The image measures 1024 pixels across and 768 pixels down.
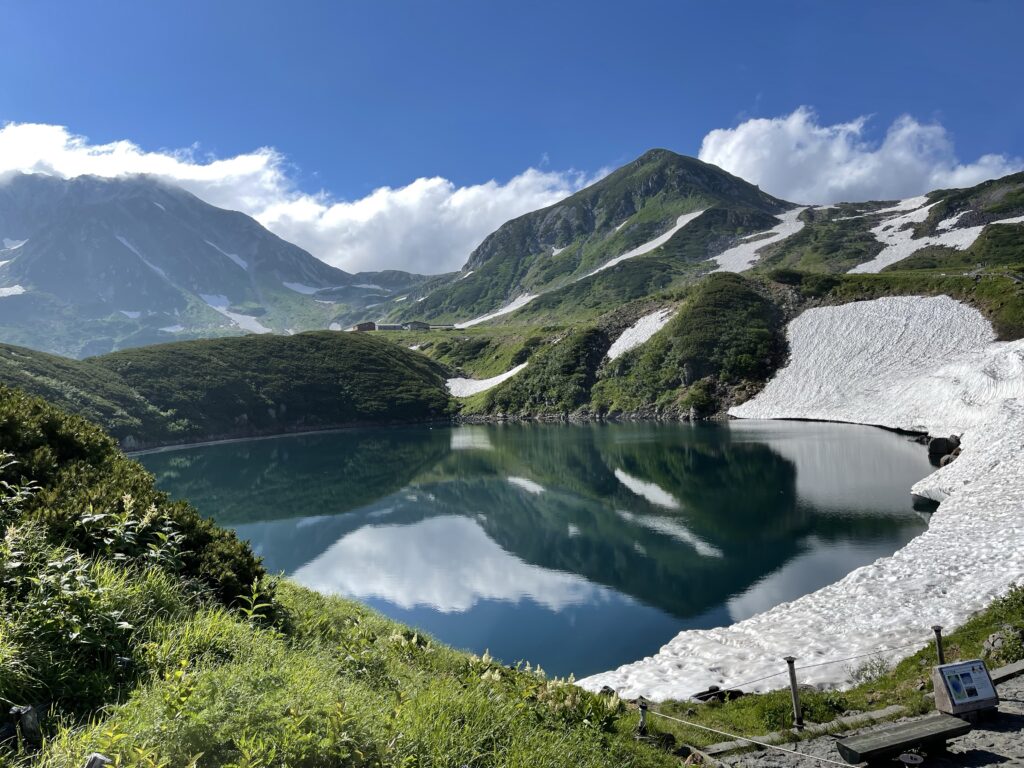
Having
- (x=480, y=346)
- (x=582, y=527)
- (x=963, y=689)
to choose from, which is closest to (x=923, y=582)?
(x=963, y=689)

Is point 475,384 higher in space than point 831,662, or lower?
higher

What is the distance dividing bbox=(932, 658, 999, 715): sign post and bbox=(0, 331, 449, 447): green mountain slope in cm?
9934

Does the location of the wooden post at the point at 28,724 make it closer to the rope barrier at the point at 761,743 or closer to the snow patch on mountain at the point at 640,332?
the rope barrier at the point at 761,743

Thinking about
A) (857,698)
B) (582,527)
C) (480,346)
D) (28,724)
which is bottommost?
(857,698)

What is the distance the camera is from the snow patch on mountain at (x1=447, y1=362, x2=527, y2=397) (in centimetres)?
13600

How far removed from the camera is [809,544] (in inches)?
1141

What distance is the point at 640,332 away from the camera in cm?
11694

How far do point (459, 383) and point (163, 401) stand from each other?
65.5 meters

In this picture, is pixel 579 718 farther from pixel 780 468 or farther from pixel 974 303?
pixel 974 303

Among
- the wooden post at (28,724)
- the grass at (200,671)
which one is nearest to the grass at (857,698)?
the grass at (200,671)

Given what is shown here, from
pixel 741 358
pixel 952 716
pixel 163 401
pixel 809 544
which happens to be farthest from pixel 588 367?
pixel 952 716

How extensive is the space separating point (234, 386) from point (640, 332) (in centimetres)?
8033

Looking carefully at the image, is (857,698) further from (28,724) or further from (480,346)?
(480,346)

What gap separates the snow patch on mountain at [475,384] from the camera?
5354 inches
